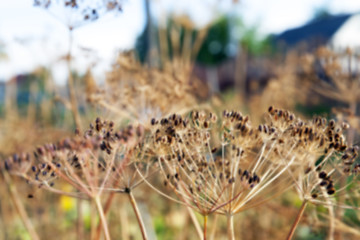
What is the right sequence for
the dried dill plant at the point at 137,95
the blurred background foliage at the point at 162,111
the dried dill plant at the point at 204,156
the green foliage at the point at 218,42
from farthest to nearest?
the green foliage at the point at 218,42 < the blurred background foliage at the point at 162,111 < the dried dill plant at the point at 137,95 < the dried dill plant at the point at 204,156

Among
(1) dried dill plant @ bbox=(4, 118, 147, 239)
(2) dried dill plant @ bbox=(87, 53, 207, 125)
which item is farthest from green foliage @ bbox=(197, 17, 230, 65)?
(1) dried dill plant @ bbox=(4, 118, 147, 239)

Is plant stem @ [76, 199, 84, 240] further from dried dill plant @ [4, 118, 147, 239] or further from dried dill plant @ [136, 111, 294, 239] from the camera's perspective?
dried dill plant @ [136, 111, 294, 239]

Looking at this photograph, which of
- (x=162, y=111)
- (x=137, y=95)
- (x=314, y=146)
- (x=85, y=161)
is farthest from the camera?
(x=137, y=95)

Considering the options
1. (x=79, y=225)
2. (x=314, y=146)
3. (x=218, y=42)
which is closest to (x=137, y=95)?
(x=79, y=225)

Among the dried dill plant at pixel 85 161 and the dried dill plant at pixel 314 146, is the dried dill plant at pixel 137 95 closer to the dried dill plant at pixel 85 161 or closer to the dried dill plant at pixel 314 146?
the dried dill plant at pixel 85 161

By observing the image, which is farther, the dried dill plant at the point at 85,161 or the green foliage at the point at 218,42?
the green foliage at the point at 218,42

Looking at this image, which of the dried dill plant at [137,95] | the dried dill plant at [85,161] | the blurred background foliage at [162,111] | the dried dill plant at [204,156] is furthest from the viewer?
the blurred background foliage at [162,111]

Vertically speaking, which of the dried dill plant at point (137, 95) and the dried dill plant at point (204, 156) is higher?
the dried dill plant at point (137, 95)

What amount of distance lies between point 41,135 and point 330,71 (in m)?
3.94

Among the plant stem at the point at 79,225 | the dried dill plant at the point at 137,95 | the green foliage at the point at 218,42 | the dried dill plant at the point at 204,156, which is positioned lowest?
the plant stem at the point at 79,225

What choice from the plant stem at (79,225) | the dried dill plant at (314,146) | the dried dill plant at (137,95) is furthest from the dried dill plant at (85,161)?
the plant stem at (79,225)

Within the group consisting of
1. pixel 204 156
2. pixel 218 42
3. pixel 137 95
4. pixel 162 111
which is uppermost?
pixel 218 42

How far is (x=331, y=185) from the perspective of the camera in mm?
1758

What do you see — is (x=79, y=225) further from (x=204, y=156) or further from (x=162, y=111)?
(x=204, y=156)
